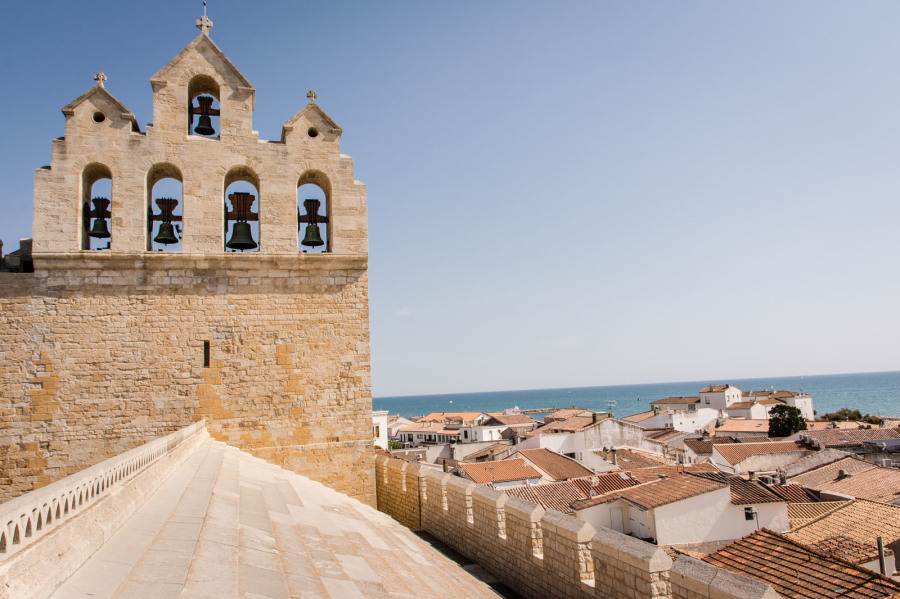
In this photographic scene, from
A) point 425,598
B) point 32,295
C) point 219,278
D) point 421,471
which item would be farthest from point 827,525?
point 32,295

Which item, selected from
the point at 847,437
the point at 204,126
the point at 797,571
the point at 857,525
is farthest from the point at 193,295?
the point at 847,437

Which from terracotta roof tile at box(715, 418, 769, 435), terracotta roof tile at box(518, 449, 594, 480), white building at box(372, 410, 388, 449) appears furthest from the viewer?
terracotta roof tile at box(715, 418, 769, 435)

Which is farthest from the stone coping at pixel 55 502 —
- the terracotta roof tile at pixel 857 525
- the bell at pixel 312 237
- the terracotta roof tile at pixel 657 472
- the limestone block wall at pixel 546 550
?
the terracotta roof tile at pixel 657 472

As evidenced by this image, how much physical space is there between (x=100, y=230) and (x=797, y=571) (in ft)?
43.4

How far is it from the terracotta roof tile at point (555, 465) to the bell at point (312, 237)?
22802 millimetres

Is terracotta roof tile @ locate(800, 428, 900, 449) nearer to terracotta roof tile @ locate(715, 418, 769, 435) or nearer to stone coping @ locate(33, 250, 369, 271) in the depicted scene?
terracotta roof tile @ locate(715, 418, 769, 435)

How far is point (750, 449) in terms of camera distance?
33.8 m

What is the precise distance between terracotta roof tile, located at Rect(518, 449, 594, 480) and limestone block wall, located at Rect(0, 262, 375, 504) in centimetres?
2204

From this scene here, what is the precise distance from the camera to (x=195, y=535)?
12.8 feet

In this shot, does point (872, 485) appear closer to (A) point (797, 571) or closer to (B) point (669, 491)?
(B) point (669, 491)

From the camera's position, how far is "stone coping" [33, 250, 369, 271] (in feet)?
33.2

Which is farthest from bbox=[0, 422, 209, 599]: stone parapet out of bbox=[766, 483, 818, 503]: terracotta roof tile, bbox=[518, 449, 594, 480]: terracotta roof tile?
bbox=[518, 449, 594, 480]: terracotta roof tile

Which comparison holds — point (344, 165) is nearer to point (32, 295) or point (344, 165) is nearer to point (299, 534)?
point (32, 295)

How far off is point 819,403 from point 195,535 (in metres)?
167
